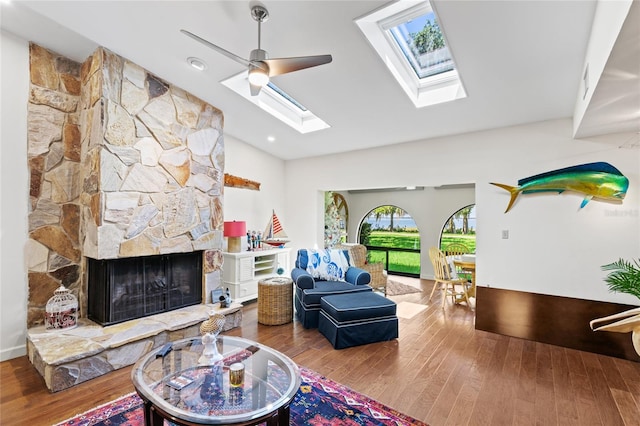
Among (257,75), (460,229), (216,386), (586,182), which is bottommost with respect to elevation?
(216,386)

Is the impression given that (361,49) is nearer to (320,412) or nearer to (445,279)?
(320,412)

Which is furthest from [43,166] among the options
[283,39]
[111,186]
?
[283,39]

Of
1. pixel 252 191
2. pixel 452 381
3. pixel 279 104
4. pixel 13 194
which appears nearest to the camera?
pixel 452 381

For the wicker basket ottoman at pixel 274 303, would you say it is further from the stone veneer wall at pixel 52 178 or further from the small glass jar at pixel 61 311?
the stone veneer wall at pixel 52 178

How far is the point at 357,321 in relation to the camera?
3312mm

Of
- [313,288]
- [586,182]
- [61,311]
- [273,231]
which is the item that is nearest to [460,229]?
[586,182]

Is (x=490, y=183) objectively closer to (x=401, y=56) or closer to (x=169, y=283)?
(x=401, y=56)

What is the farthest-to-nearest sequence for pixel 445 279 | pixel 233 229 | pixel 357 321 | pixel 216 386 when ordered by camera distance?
1. pixel 445 279
2. pixel 233 229
3. pixel 357 321
4. pixel 216 386

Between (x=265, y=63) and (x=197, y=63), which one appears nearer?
(x=265, y=63)

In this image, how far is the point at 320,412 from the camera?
7.25 ft

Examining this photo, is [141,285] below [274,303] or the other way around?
the other way around

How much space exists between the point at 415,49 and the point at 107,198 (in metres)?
3.56

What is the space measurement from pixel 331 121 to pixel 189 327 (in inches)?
127

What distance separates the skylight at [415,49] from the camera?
7.92 feet
